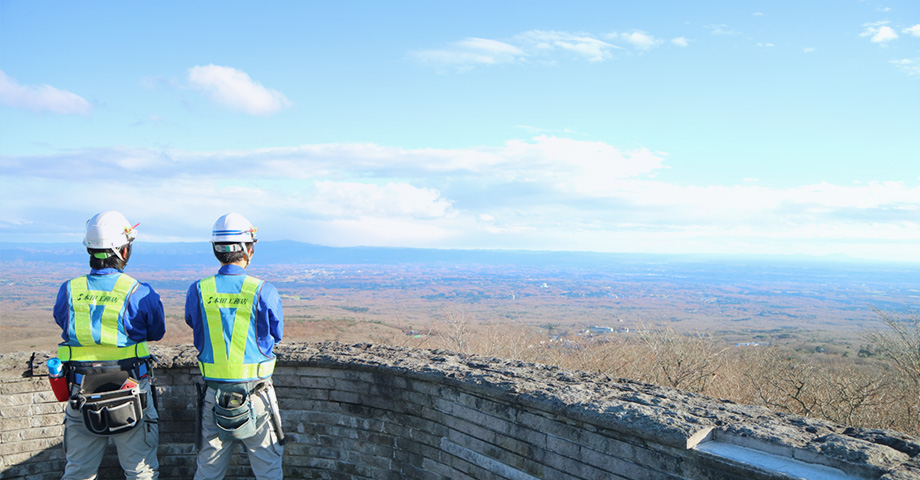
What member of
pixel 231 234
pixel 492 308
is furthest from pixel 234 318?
pixel 492 308

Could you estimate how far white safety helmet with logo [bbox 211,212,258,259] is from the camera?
4.12 m

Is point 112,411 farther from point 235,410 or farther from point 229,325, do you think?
point 229,325

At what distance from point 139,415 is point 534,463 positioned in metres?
2.96

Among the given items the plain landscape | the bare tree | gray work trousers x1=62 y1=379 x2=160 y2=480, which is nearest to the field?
the plain landscape

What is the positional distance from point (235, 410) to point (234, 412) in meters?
0.02

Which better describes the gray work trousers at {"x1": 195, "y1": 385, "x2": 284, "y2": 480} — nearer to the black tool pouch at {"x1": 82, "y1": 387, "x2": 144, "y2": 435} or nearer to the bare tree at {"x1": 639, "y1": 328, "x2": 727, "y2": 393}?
the black tool pouch at {"x1": 82, "y1": 387, "x2": 144, "y2": 435}

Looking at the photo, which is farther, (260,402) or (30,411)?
(30,411)

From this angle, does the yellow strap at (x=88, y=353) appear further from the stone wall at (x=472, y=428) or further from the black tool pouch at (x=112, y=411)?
the stone wall at (x=472, y=428)

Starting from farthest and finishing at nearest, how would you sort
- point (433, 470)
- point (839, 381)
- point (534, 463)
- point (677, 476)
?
point (839, 381), point (433, 470), point (534, 463), point (677, 476)

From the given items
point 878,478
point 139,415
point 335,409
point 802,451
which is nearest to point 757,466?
point 802,451

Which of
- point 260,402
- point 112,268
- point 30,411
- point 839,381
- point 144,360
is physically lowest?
point 839,381

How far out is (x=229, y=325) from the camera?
3.97 metres

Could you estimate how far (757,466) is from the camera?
112 inches

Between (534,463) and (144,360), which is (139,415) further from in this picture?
(534,463)
